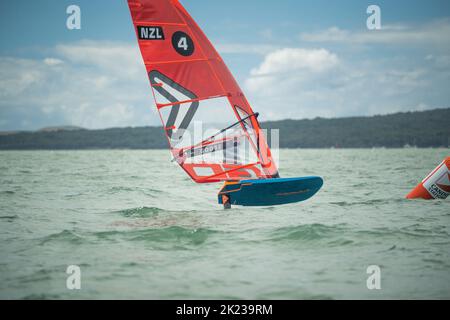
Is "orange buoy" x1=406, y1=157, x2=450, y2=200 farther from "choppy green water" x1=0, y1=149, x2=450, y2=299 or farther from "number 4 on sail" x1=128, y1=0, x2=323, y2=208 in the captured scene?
"number 4 on sail" x1=128, y1=0, x2=323, y2=208

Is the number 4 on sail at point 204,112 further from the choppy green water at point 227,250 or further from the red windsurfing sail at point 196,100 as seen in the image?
the choppy green water at point 227,250

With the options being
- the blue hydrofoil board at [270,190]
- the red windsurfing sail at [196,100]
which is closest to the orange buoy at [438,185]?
the blue hydrofoil board at [270,190]

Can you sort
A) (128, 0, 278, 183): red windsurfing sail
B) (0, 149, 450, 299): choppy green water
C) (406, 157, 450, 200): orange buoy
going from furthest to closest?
(406, 157, 450, 200): orange buoy
(128, 0, 278, 183): red windsurfing sail
(0, 149, 450, 299): choppy green water

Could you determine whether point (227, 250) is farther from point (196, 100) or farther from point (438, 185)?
point (438, 185)

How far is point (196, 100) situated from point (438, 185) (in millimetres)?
8204

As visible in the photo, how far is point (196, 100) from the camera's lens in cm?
1159

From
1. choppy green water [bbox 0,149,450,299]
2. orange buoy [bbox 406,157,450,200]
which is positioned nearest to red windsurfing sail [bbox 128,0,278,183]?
choppy green water [bbox 0,149,450,299]

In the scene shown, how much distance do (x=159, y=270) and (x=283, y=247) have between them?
258 centimetres

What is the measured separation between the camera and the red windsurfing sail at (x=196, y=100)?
11234 millimetres

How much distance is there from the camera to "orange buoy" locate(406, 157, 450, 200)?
1395 centimetres

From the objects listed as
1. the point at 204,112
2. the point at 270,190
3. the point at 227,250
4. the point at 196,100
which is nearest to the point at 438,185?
the point at 270,190

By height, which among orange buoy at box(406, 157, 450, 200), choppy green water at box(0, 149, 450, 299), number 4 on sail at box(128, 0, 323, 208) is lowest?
choppy green water at box(0, 149, 450, 299)
